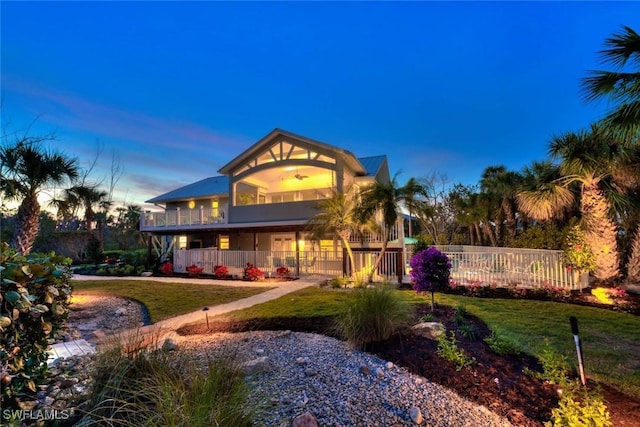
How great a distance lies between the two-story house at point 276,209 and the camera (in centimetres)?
1512

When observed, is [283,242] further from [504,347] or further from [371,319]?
[504,347]

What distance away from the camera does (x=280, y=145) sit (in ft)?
53.5

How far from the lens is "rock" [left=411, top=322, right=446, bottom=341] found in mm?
4617

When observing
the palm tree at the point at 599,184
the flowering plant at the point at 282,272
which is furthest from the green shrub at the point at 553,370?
→ the flowering plant at the point at 282,272

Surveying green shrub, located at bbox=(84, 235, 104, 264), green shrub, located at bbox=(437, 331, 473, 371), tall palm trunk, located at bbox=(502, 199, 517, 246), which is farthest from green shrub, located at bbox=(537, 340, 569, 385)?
green shrub, located at bbox=(84, 235, 104, 264)

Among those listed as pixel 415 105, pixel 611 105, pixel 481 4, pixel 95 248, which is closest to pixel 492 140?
pixel 415 105

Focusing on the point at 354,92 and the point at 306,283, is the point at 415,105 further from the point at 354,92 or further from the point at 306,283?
the point at 306,283

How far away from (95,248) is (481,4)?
3006 cm

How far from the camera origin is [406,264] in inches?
533

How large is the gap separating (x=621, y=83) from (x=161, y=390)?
383 inches

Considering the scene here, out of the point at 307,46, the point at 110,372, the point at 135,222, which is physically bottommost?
the point at 110,372

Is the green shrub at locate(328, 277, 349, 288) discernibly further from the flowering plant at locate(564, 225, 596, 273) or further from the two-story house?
the flowering plant at locate(564, 225, 596, 273)

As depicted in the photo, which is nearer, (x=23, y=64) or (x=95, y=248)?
(x=23, y=64)

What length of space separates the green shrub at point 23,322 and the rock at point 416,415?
329 cm
